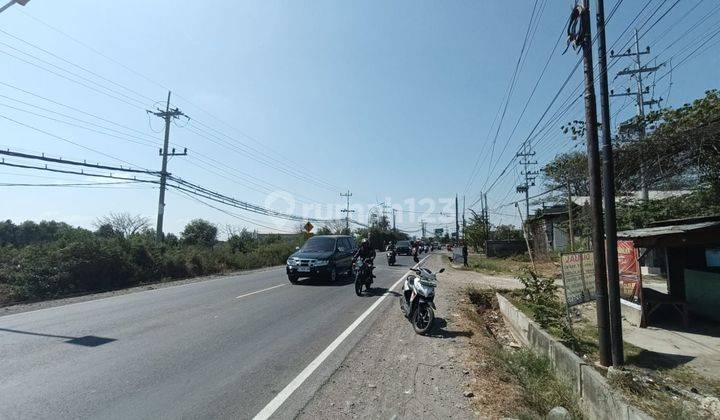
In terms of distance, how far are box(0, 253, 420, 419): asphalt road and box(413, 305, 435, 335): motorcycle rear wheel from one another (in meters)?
1.29

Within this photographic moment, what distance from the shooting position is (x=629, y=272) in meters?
9.72

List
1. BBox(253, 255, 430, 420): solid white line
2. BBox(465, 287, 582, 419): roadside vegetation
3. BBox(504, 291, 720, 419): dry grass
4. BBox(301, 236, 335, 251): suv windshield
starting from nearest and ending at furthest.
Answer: BBox(504, 291, 720, 419): dry grass
BBox(253, 255, 430, 420): solid white line
BBox(465, 287, 582, 419): roadside vegetation
BBox(301, 236, 335, 251): suv windshield

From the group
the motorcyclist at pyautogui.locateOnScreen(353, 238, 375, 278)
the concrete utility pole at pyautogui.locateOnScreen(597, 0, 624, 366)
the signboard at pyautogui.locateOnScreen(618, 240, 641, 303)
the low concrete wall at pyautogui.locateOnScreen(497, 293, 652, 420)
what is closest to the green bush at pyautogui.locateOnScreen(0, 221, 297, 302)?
the motorcyclist at pyautogui.locateOnScreen(353, 238, 375, 278)

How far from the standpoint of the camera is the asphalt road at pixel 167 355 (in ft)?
15.3

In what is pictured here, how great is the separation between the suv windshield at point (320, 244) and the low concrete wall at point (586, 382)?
1055cm

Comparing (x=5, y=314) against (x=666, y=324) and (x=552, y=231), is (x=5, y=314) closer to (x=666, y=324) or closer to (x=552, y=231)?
(x=666, y=324)

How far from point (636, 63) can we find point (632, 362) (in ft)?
100

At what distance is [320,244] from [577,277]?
1181 centimetres

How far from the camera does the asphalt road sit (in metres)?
4.66

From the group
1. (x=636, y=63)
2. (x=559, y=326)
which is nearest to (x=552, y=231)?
(x=636, y=63)

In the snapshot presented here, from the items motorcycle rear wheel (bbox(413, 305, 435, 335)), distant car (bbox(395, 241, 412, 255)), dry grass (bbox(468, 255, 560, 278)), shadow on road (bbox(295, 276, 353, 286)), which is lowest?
motorcycle rear wheel (bbox(413, 305, 435, 335))

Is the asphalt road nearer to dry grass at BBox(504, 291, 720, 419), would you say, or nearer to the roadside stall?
dry grass at BBox(504, 291, 720, 419)

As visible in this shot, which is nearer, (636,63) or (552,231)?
(636,63)

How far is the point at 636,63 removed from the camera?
29.9 metres
